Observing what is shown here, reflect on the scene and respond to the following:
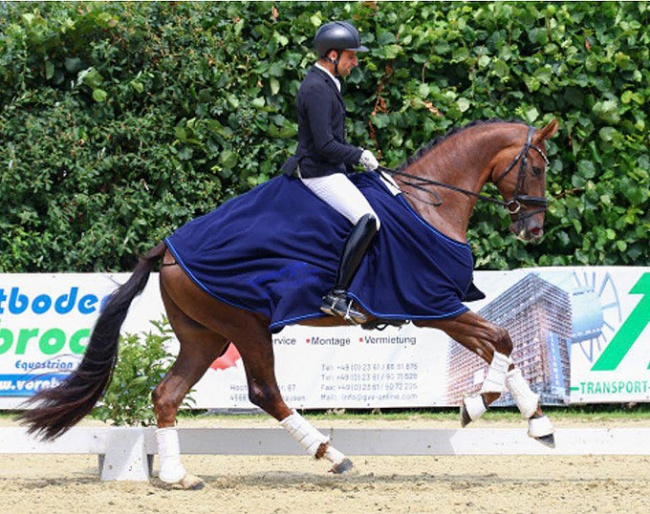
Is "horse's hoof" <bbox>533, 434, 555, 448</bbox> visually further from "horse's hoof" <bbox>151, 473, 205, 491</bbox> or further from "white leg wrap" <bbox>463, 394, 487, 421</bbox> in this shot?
"horse's hoof" <bbox>151, 473, 205, 491</bbox>

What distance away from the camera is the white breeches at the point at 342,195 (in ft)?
22.4

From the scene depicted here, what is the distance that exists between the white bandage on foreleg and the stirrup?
2.49ft

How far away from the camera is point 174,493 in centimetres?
673

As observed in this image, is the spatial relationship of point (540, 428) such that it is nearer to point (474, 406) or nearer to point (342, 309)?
point (474, 406)

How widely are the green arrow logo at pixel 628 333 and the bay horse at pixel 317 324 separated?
371 cm

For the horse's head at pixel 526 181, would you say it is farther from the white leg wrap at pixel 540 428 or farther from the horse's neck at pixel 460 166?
the white leg wrap at pixel 540 428

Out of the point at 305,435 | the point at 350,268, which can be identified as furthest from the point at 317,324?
the point at 305,435

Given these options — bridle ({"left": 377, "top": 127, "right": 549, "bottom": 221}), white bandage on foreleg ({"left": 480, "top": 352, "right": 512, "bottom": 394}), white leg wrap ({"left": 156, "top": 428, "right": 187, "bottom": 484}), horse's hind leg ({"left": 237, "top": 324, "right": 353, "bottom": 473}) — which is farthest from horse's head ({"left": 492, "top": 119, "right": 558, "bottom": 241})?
white leg wrap ({"left": 156, "top": 428, "right": 187, "bottom": 484})

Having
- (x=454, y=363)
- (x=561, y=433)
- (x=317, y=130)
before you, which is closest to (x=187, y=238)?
(x=317, y=130)

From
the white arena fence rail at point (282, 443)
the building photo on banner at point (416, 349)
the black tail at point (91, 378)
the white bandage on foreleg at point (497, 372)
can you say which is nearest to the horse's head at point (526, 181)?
the white bandage on foreleg at point (497, 372)

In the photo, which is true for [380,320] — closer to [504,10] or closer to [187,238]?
[187,238]

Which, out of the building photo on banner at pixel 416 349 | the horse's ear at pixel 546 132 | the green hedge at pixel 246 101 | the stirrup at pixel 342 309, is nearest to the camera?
the stirrup at pixel 342 309

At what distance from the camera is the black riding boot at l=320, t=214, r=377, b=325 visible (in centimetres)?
671

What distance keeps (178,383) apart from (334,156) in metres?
1.61
